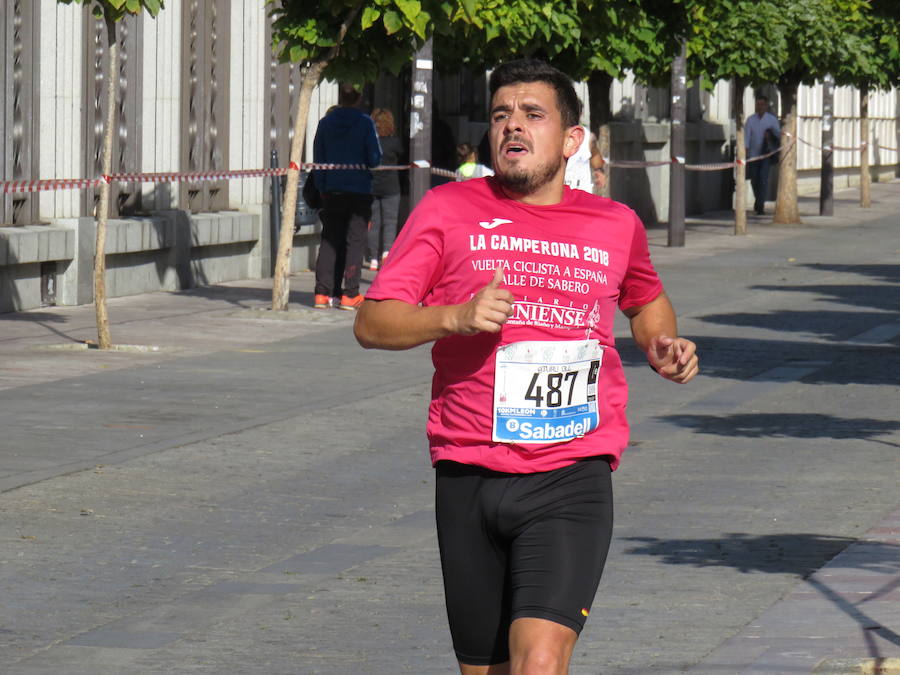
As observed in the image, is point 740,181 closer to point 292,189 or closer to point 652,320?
point 292,189

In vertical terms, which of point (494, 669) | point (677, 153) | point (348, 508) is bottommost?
point (348, 508)

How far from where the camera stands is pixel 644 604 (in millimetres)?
6480

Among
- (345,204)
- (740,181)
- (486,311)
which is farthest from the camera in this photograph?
(740,181)

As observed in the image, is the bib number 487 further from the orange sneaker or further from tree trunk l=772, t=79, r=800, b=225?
tree trunk l=772, t=79, r=800, b=225

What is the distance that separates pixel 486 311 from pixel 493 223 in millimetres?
487

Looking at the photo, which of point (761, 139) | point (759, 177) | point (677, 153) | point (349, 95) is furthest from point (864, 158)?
point (349, 95)

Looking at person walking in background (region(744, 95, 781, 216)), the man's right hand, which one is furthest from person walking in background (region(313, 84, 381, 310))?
person walking in background (region(744, 95, 781, 216))

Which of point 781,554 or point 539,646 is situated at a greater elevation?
point 539,646

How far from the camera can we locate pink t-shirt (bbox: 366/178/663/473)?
424 cm

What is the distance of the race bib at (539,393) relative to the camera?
167 inches

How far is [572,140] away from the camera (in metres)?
4.32

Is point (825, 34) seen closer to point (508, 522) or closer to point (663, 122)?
point (663, 122)

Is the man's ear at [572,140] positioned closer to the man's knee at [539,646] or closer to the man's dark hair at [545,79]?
the man's dark hair at [545,79]

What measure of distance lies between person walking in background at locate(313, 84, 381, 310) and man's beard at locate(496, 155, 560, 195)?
12434 mm
